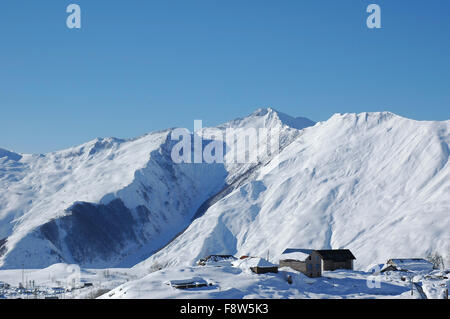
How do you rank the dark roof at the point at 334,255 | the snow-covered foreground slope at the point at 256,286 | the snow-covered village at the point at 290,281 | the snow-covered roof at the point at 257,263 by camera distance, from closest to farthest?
the snow-covered foreground slope at the point at 256,286, the snow-covered village at the point at 290,281, the snow-covered roof at the point at 257,263, the dark roof at the point at 334,255

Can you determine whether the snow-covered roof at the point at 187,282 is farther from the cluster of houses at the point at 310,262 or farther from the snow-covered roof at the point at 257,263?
the snow-covered roof at the point at 257,263

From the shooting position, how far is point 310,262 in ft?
328

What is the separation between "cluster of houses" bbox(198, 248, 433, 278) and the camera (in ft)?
311

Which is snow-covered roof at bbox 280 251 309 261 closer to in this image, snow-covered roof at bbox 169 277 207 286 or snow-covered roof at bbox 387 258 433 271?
snow-covered roof at bbox 387 258 433 271

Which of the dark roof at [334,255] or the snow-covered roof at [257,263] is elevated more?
the snow-covered roof at [257,263]

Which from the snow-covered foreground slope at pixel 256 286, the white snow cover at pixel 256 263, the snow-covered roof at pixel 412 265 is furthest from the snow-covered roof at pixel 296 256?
the snow-covered roof at pixel 412 265

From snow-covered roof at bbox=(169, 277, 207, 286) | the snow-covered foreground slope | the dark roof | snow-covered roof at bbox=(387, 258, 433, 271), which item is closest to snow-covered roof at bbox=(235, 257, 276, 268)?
the snow-covered foreground slope

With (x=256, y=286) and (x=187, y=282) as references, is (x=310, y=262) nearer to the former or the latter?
(x=256, y=286)

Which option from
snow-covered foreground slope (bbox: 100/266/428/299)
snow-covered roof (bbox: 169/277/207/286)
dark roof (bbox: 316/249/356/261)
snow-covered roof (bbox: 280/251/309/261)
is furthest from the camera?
dark roof (bbox: 316/249/356/261)

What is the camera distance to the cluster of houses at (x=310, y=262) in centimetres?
9475
